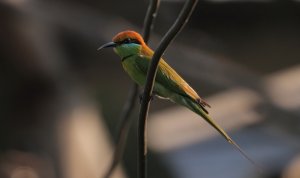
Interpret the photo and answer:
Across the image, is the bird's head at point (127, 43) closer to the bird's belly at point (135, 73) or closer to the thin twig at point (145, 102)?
the bird's belly at point (135, 73)

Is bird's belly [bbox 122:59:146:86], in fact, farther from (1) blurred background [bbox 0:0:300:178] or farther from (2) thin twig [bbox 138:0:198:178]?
(1) blurred background [bbox 0:0:300:178]

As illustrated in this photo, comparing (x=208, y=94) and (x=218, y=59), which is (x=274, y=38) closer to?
(x=208, y=94)

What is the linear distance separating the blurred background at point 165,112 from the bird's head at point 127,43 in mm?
1945

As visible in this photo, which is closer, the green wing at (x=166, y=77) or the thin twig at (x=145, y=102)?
the thin twig at (x=145, y=102)

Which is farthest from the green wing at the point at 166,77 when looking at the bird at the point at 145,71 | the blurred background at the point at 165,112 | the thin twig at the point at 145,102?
the blurred background at the point at 165,112

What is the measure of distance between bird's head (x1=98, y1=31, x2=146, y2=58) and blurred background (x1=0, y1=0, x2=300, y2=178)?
1.95 m

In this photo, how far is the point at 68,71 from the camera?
3.72 m

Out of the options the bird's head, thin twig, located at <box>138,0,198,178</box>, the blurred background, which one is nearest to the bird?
the bird's head

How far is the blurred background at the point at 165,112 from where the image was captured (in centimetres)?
348

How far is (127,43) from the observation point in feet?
4.42

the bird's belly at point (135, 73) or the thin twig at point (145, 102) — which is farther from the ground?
the thin twig at point (145, 102)

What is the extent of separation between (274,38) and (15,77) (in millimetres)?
1564

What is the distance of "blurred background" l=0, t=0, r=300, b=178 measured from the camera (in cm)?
348

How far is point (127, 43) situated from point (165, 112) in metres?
3.42
